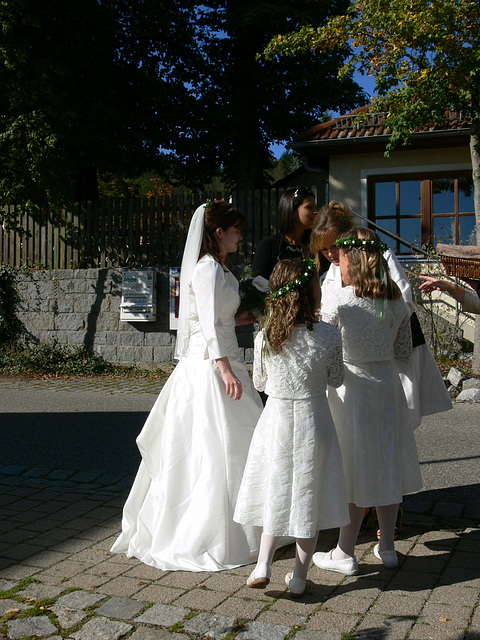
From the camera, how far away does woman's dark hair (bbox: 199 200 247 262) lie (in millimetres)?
3906

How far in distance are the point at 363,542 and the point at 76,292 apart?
867 centimetres

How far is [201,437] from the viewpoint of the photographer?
380 centimetres

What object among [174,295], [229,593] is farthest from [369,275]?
[174,295]

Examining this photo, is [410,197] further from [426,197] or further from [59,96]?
[59,96]

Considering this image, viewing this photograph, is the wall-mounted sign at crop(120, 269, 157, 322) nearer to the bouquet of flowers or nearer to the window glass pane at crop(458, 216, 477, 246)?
the window glass pane at crop(458, 216, 477, 246)

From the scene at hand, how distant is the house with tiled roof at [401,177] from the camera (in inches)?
511

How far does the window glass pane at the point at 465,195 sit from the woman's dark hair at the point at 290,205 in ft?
31.0

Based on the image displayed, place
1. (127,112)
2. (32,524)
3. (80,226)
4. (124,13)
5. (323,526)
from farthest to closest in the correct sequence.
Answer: (127,112) → (124,13) → (80,226) → (32,524) → (323,526)

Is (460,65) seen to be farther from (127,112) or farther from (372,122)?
(127,112)

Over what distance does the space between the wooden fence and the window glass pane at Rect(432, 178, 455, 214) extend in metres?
3.71

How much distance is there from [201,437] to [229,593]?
0.87 metres

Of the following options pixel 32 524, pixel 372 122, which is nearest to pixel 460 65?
pixel 372 122

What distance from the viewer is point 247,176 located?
782 inches

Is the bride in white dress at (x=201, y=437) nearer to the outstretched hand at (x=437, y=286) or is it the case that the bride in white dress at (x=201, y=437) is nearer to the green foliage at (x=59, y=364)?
the outstretched hand at (x=437, y=286)
